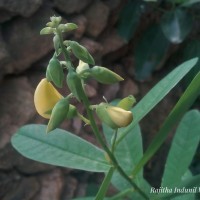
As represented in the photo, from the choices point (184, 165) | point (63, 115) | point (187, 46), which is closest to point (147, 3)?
point (187, 46)

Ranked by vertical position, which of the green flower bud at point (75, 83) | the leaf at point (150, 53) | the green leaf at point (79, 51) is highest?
the green leaf at point (79, 51)

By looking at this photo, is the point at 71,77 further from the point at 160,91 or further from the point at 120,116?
the point at 160,91

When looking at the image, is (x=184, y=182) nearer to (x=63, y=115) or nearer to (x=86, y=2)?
(x=63, y=115)

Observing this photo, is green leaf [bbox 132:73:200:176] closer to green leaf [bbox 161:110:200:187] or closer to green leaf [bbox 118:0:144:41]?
green leaf [bbox 161:110:200:187]

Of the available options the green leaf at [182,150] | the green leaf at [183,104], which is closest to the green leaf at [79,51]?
the green leaf at [183,104]

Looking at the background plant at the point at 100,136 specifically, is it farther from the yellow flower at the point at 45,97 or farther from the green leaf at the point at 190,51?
the green leaf at the point at 190,51
